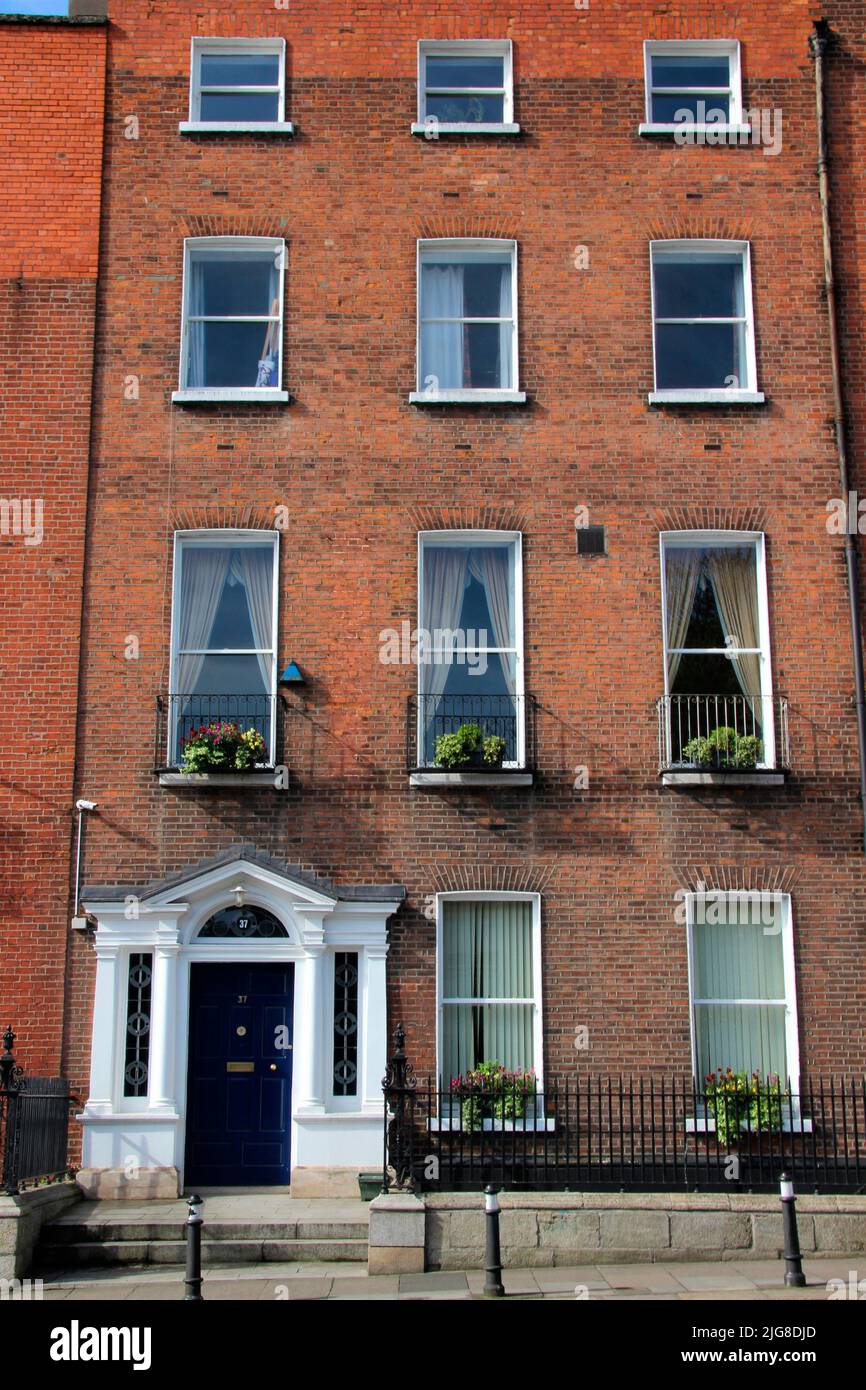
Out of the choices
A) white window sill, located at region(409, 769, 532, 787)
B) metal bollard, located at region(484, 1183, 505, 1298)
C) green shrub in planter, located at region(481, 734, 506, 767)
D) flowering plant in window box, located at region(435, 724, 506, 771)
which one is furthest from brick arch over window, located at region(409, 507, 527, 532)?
metal bollard, located at region(484, 1183, 505, 1298)

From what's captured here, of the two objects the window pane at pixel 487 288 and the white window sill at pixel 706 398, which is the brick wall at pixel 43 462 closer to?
the window pane at pixel 487 288

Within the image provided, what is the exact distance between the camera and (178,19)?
55.9 ft

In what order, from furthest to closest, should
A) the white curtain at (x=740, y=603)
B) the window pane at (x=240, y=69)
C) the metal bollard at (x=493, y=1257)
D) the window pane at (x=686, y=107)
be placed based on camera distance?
the window pane at (x=240, y=69)
the window pane at (x=686, y=107)
the white curtain at (x=740, y=603)
the metal bollard at (x=493, y=1257)

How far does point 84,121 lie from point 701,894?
11701mm

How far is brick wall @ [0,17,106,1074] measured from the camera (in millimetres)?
14797

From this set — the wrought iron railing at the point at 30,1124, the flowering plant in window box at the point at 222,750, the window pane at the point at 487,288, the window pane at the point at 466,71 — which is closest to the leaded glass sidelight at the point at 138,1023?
the wrought iron railing at the point at 30,1124

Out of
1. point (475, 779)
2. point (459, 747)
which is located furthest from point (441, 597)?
point (475, 779)

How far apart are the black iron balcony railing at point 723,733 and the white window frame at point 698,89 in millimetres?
6969

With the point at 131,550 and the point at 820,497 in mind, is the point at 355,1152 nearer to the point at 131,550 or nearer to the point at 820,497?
the point at 131,550

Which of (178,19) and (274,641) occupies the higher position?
(178,19)

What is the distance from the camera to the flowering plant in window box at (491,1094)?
46.7 feet

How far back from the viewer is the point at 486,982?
14984mm

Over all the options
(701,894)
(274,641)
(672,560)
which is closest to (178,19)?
(274,641)

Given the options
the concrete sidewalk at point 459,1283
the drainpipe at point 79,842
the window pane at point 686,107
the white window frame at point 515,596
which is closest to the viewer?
the concrete sidewalk at point 459,1283
